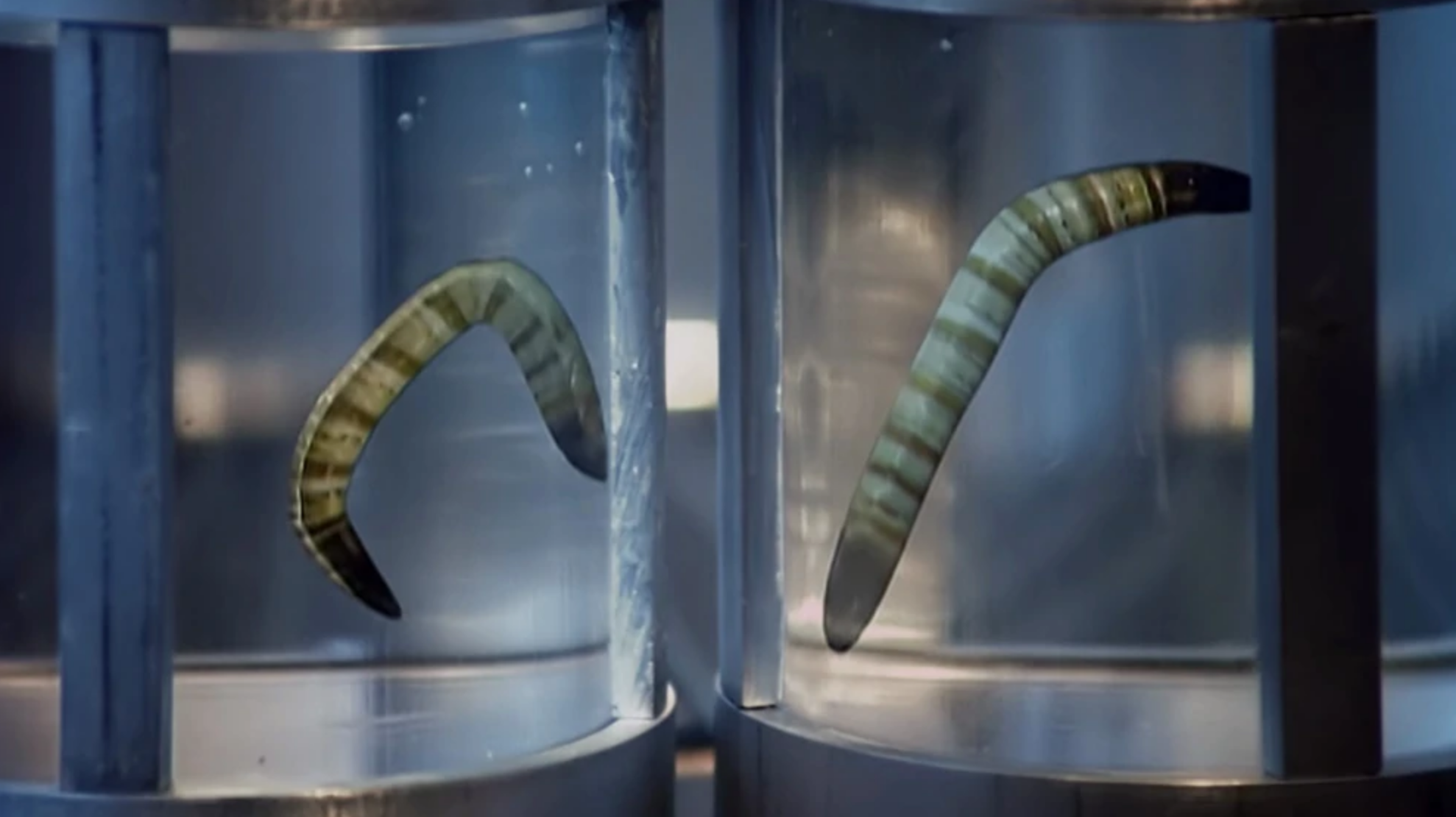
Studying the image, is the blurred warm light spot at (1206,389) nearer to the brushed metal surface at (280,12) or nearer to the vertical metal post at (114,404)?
the brushed metal surface at (280,12)

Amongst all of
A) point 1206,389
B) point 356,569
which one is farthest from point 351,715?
point 1206,389

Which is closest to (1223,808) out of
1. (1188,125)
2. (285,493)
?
(1188,125)

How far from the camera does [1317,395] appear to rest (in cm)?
75

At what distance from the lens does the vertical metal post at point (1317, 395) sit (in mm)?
744

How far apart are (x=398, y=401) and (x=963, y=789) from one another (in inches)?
9.7

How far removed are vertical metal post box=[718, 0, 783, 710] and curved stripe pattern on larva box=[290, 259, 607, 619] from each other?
0.05m

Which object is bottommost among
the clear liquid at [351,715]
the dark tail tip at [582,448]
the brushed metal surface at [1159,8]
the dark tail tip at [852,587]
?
the clear liquid at [351,715]

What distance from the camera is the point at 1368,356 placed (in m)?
0.75

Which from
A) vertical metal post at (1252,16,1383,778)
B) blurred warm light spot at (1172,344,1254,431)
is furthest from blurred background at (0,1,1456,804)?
vertical metal post at (1252,16,1383,778)

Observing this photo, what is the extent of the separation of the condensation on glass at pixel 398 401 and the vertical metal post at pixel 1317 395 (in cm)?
22

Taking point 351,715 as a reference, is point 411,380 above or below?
above

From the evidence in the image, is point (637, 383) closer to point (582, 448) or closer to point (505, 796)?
point (582, 448)

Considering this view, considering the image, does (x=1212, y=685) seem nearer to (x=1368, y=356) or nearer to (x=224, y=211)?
(x=1368, y=356)

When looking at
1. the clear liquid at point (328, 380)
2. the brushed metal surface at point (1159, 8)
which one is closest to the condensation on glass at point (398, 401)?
the clear liquid at point (328, 380)
